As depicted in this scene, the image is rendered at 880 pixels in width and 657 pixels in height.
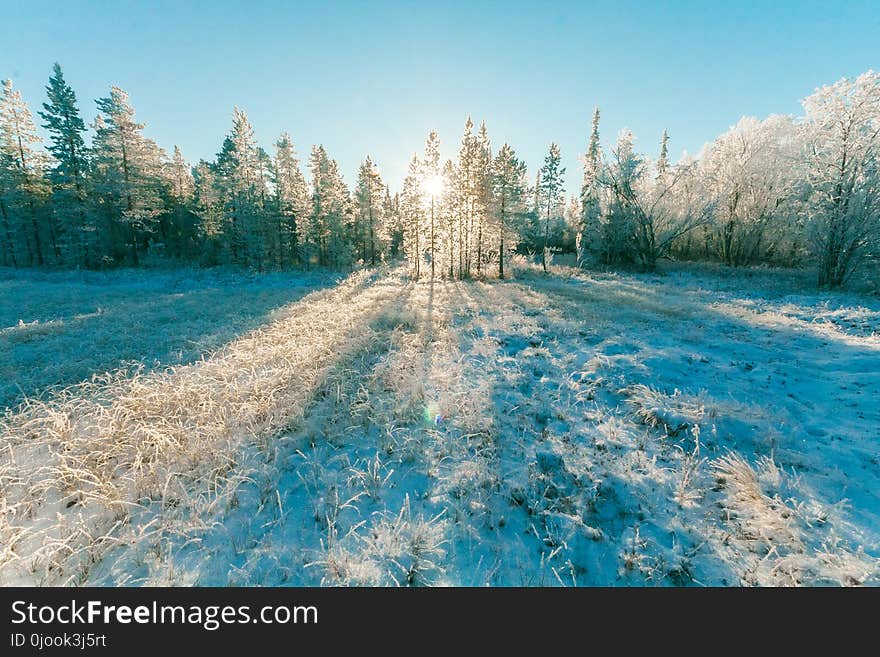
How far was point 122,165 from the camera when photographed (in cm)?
3169

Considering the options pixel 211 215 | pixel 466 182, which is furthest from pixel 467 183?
pixel 211 215

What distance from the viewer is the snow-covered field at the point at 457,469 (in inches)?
133

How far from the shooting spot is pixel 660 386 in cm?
720

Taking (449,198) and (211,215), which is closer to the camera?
(449,198)

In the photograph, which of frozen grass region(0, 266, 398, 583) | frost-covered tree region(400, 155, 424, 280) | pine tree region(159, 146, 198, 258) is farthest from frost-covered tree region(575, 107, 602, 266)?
pine tree region(159, 146, 198, 258)

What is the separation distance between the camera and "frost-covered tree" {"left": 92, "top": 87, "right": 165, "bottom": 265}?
3083 cm

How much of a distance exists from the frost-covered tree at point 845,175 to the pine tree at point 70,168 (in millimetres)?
57818

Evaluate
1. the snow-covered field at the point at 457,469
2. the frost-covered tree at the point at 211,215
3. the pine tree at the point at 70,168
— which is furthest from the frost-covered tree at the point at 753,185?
the pine tree at the point at 70,168

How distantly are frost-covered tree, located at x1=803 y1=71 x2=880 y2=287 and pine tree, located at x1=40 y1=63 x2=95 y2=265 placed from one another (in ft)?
190

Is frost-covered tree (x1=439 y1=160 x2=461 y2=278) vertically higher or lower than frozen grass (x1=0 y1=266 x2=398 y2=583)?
higher

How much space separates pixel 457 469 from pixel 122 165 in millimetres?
44488

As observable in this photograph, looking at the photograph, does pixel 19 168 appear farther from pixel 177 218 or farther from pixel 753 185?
pixel 753 185

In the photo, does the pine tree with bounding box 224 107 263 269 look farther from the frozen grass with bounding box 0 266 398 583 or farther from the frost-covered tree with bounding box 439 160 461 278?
the frozen grass with bounding box 0 266 398 583
